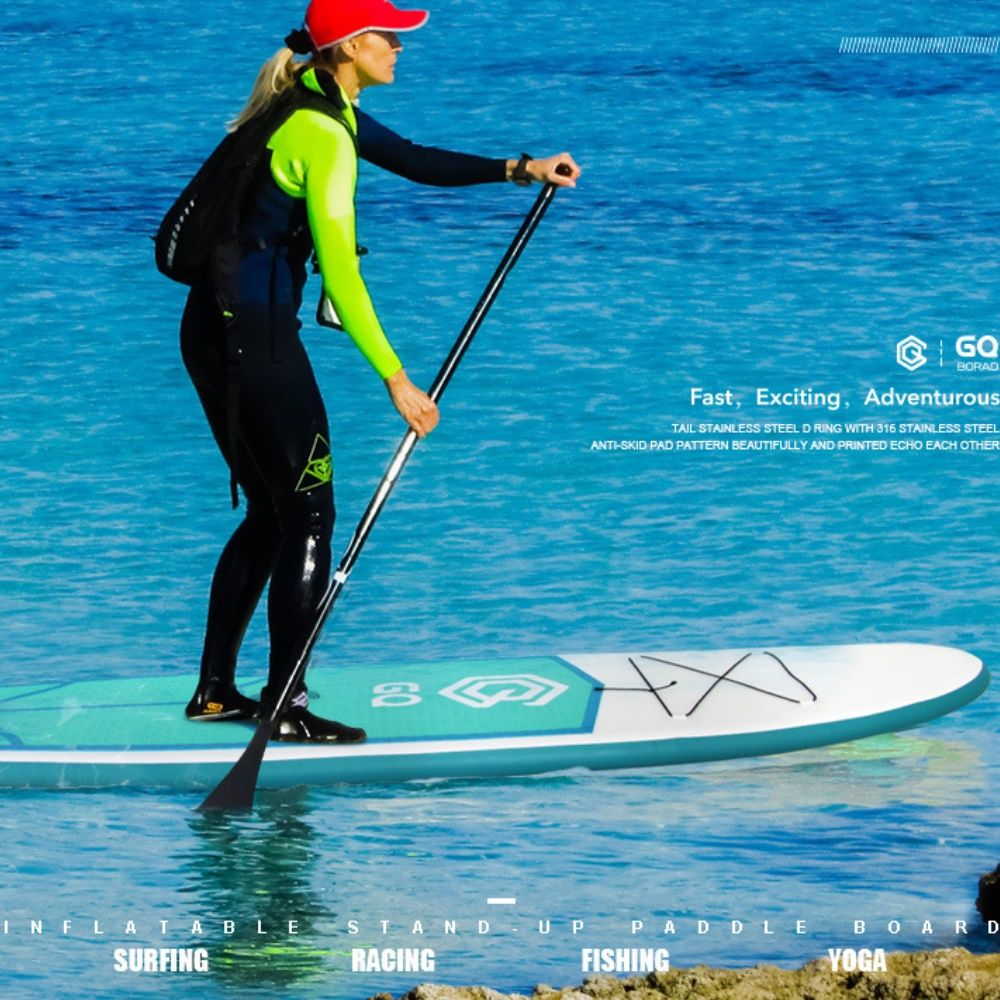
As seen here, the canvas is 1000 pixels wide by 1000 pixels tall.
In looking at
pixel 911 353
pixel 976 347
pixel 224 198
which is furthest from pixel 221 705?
pixel 976 347

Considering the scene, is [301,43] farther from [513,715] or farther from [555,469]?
[555,469]

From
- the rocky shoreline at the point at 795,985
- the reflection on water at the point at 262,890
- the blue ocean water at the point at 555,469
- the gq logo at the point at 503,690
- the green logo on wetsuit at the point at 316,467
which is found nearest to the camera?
the rocky shoreline at the point at 795,985

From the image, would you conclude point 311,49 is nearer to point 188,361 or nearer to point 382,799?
point 188,361

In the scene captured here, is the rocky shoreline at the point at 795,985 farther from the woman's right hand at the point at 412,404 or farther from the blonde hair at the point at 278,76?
the blonde hair at the point at 278,76

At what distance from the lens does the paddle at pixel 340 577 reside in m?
6.43

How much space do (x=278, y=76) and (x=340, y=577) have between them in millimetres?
1245

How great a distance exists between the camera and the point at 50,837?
6.45 m

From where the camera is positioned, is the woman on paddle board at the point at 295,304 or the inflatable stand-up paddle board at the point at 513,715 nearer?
the woman on paddle board at the point at 295,304

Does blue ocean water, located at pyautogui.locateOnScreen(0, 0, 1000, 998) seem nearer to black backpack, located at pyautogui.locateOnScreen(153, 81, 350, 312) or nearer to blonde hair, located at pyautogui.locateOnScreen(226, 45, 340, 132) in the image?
black backpack, located at pyautogui.locateOnScreen(153, 81, 350, 312)

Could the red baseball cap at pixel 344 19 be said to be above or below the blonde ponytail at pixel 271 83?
above

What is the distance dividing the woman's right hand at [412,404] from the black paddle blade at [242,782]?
94 cm

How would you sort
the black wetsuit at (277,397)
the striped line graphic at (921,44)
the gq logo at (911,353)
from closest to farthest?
the black wetsuit at (277,397), the gq logo at (911,353), the striped line graphic at (921,44)

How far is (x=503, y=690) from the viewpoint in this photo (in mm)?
7230

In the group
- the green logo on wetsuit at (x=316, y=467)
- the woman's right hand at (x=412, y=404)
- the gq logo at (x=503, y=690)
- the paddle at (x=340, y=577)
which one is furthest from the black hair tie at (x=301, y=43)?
the gq logo at (x=503, y=690)
